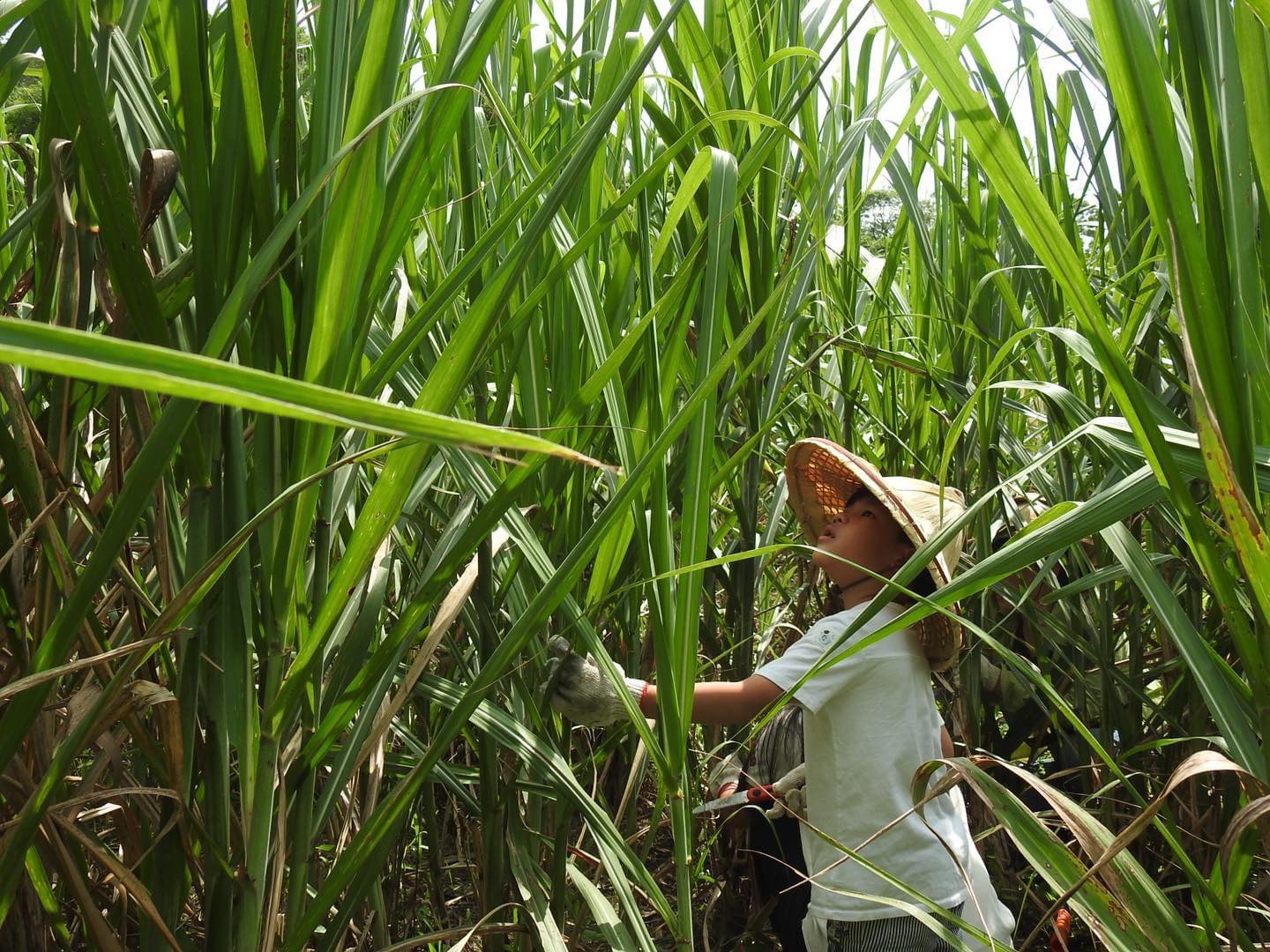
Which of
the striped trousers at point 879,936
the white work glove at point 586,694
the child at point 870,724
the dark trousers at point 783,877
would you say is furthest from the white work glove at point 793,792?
the white work glove at point 586,694

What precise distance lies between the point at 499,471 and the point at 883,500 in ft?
1.91

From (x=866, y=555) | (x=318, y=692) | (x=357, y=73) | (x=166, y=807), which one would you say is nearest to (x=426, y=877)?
(x=866, y=555)

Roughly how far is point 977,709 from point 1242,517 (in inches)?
38.5

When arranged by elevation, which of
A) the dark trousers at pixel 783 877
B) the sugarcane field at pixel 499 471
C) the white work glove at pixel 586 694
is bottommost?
the dark trousers at pixel 783 877

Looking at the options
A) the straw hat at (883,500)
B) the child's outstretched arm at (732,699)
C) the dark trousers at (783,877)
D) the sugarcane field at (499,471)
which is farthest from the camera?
the dark trousers at (783,877)

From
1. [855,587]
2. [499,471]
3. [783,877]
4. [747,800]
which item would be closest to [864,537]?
[855,587]

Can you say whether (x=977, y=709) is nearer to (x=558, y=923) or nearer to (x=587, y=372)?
(x=558, y=923)

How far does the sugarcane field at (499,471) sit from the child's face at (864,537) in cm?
5

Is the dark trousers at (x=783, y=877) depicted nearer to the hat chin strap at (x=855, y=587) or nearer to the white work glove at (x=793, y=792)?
the white work glove at (x=793, y=792)

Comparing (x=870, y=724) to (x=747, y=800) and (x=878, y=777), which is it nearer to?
(x=878, y=777)

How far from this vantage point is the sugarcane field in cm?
56

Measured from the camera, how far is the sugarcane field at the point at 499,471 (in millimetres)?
562

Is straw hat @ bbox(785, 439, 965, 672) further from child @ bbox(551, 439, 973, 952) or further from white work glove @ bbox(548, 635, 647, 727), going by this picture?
white work glove @ bbox(548, 635, 647, 727)

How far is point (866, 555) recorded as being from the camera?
1.45 m
